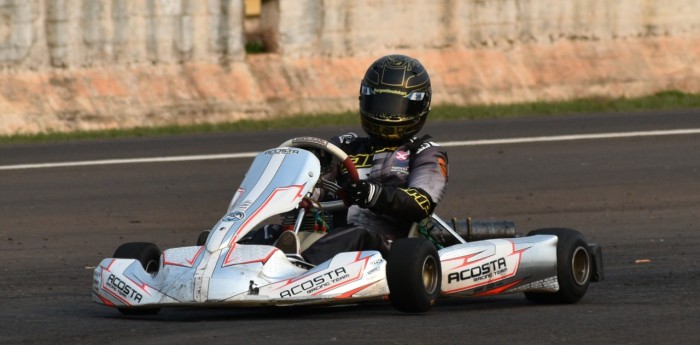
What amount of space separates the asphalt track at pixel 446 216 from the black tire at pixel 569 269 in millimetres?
110

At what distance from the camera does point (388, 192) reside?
22.4ft

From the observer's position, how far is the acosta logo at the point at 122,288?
20.9ft

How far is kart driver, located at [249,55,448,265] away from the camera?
6906mm

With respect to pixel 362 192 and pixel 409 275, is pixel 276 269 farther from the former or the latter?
pixel 362 192

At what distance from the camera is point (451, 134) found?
14273mm

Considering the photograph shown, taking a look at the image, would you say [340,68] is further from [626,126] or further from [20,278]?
[20,278]

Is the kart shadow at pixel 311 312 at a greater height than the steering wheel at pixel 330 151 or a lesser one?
lesser

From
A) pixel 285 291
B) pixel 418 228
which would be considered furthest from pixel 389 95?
pixel 285 291

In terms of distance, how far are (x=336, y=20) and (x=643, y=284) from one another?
874 centimetres

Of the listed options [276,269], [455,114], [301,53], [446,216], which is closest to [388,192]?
[276,269]

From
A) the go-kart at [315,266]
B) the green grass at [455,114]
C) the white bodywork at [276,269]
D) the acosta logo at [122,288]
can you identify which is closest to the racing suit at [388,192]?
the go-kart at [315,266]

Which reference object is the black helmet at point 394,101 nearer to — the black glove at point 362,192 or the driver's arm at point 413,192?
the driver's arm at point 413,192

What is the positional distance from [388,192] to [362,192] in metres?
0.15

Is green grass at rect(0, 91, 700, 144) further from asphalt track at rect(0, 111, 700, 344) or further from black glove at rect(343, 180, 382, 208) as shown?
black glove at rect(343, 180, 382, 208)
